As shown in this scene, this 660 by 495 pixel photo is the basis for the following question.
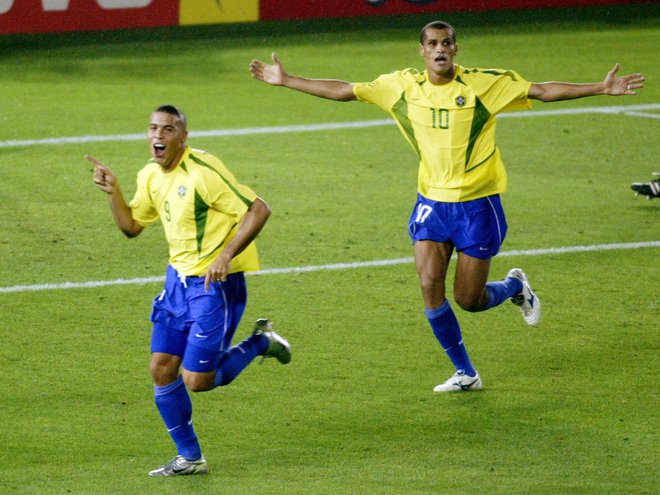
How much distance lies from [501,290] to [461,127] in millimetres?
1222

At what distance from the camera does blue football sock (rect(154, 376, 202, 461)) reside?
24.9 ft

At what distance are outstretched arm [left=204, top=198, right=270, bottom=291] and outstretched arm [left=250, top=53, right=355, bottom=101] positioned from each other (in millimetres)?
1615

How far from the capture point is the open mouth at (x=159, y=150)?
299 inches

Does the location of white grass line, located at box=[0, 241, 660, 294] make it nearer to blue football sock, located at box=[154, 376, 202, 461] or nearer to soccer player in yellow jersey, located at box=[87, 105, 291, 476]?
soccer player in yellow jersey, located at box=[87, 105, 291, 476]

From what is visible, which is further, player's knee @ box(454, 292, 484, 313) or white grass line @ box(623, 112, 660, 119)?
white grass line @ box(623, 112, 660, 119)

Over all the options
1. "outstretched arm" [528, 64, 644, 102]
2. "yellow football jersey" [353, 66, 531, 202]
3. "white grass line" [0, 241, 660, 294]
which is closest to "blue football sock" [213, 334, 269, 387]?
"yellow football jersey" [353, 66, 531, 202]

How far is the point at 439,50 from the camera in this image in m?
8.75

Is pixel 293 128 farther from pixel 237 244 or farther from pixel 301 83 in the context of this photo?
pixel 237 244

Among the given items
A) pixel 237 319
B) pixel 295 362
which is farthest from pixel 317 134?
pixel 237 319

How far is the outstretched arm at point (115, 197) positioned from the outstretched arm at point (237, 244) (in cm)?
62

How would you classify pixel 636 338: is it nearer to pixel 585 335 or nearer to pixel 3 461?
pixel 585 335

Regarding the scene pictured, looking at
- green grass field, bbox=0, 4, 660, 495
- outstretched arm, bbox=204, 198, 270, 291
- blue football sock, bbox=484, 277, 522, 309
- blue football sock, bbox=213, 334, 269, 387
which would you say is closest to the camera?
outstretched arm, bbox=204, 198, 270, 291

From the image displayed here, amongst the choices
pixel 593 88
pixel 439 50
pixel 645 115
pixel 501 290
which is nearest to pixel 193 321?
pixel 439 50

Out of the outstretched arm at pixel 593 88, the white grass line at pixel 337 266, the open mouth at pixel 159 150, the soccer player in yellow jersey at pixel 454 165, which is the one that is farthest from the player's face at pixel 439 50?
the white grass line at pixel 337 266
